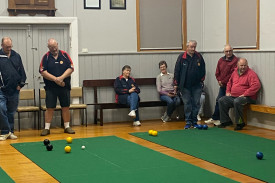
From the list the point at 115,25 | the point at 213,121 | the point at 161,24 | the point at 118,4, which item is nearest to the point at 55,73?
the point at 115,25

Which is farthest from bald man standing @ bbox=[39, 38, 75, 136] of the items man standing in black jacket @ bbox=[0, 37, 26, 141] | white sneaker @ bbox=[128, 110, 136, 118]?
white sneaker @ bbox=[128, 110, 136, 118]

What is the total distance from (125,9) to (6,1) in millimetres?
2326

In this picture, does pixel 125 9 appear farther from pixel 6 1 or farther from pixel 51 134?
pixel 51 134

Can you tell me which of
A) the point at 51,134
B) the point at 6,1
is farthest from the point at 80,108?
the point at 6,1

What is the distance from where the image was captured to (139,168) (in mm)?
5570

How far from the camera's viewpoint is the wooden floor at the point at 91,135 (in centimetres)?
534

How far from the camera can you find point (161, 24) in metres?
10.4

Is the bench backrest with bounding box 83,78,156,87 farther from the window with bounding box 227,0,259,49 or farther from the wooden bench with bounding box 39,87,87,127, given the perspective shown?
the window with bounding box 227,0,259,49

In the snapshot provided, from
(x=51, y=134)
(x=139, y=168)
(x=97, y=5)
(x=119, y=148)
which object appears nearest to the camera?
(x=139, y=168)

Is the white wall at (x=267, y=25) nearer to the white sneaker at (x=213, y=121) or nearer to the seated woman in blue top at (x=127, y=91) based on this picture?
the white sneaker at (x=213, y=121)

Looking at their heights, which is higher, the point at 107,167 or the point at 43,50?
the point at 43,50

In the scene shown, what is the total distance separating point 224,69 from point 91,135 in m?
2.77

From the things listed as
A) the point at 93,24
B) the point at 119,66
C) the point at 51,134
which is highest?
the point at 93,24

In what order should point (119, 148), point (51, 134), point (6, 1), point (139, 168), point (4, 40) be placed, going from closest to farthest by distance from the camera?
1. point (139, 168)
2. point (119, 148)
3. point (4, 40)
4. point (51, 134)
5. point (6, 1)
